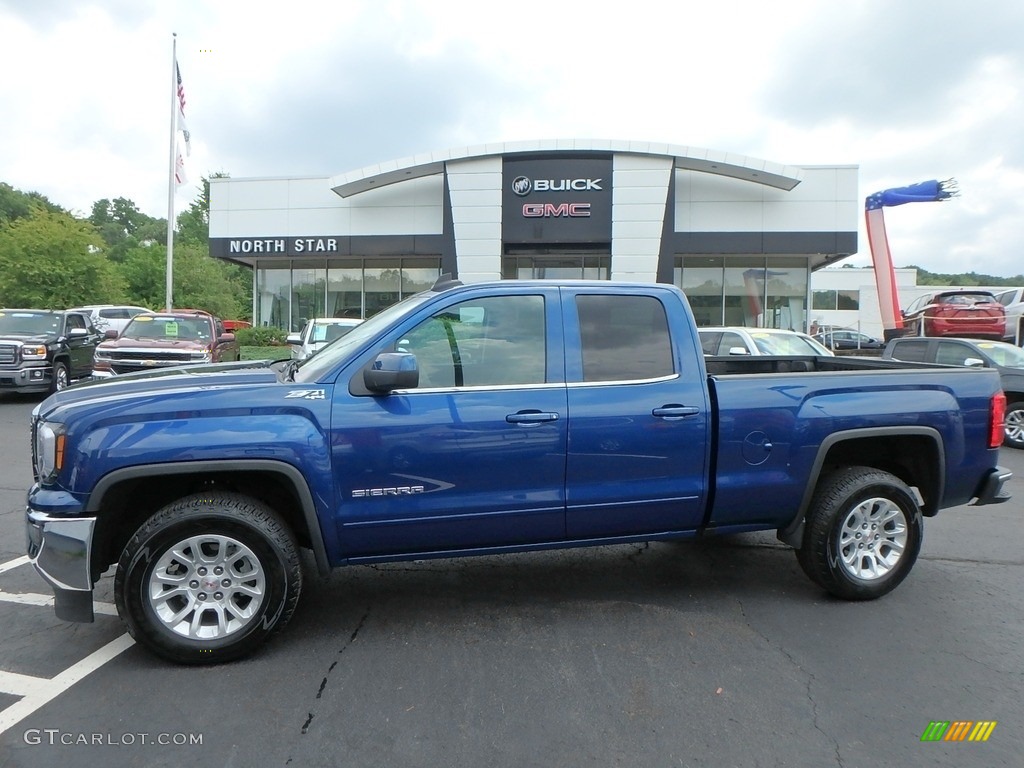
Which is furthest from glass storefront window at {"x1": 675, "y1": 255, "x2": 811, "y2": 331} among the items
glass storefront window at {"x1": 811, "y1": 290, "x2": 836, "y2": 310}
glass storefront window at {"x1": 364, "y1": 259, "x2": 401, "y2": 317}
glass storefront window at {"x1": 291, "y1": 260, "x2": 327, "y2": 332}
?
glass storefront window at {"x1": 811, "y1": 290, "x2": 836, "y2": 310}

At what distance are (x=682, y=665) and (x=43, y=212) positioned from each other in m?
34.7

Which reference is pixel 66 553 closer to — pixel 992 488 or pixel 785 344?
pixel 992 488

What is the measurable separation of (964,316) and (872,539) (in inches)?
626

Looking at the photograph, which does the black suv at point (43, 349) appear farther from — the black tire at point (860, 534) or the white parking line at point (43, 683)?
the black tire at point (860, 534)

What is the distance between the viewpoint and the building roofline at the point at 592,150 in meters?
20.6

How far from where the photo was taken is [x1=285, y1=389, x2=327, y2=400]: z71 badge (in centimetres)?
351

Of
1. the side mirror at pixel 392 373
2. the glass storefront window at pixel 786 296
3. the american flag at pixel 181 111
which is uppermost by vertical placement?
the american flag at pixel 181 111

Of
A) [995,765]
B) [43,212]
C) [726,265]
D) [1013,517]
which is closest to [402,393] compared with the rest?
[995,765]

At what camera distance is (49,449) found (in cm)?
335

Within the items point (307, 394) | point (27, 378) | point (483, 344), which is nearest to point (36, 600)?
point (307, 394)

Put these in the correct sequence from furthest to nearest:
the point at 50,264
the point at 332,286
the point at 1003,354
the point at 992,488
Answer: the point at 50,264 < the point at 332,286 < the point at 1003,354 < the point at 992,488

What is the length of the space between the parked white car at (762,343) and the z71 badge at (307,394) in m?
8.99

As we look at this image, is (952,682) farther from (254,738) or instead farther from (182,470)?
(182,470)

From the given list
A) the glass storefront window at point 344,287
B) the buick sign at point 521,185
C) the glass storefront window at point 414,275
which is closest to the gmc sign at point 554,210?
the buick sign at point 521,185
